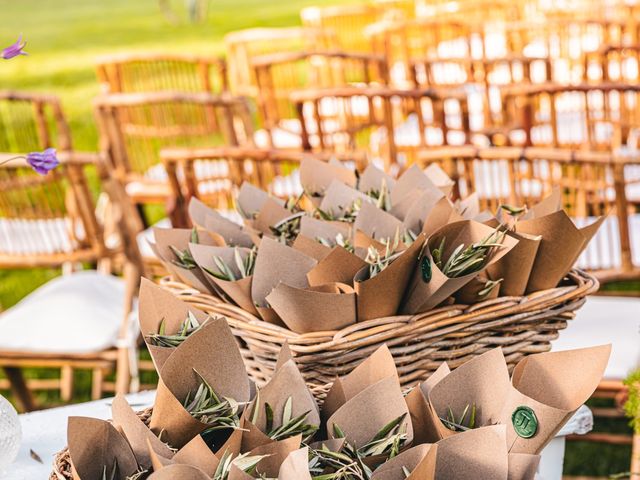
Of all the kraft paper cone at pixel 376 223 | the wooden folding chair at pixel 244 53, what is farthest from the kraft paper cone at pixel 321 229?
the wooden folding chair at pixel 244 53

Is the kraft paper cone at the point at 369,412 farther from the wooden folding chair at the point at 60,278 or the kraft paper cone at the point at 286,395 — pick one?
the wooden folding chair at the point at 60,278

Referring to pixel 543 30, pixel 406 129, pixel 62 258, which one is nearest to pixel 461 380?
pixel 62 258

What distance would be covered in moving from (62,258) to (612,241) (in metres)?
1.44

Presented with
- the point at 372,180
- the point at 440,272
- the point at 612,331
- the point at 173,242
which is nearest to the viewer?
the point at 440,272

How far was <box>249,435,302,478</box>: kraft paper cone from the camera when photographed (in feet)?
2.61

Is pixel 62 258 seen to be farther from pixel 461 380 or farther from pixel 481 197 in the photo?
pixel 461 380

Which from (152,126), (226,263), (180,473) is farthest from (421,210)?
(152,126)

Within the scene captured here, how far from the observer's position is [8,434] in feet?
3.67

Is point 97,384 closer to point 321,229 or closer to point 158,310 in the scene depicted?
point 321,229

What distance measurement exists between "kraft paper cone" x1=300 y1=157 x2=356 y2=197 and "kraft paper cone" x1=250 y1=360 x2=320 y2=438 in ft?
2.22

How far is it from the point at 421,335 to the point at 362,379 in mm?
255

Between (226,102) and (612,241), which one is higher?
(226,102)

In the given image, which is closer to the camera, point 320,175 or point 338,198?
point 338,198

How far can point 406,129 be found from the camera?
3.99 meters
